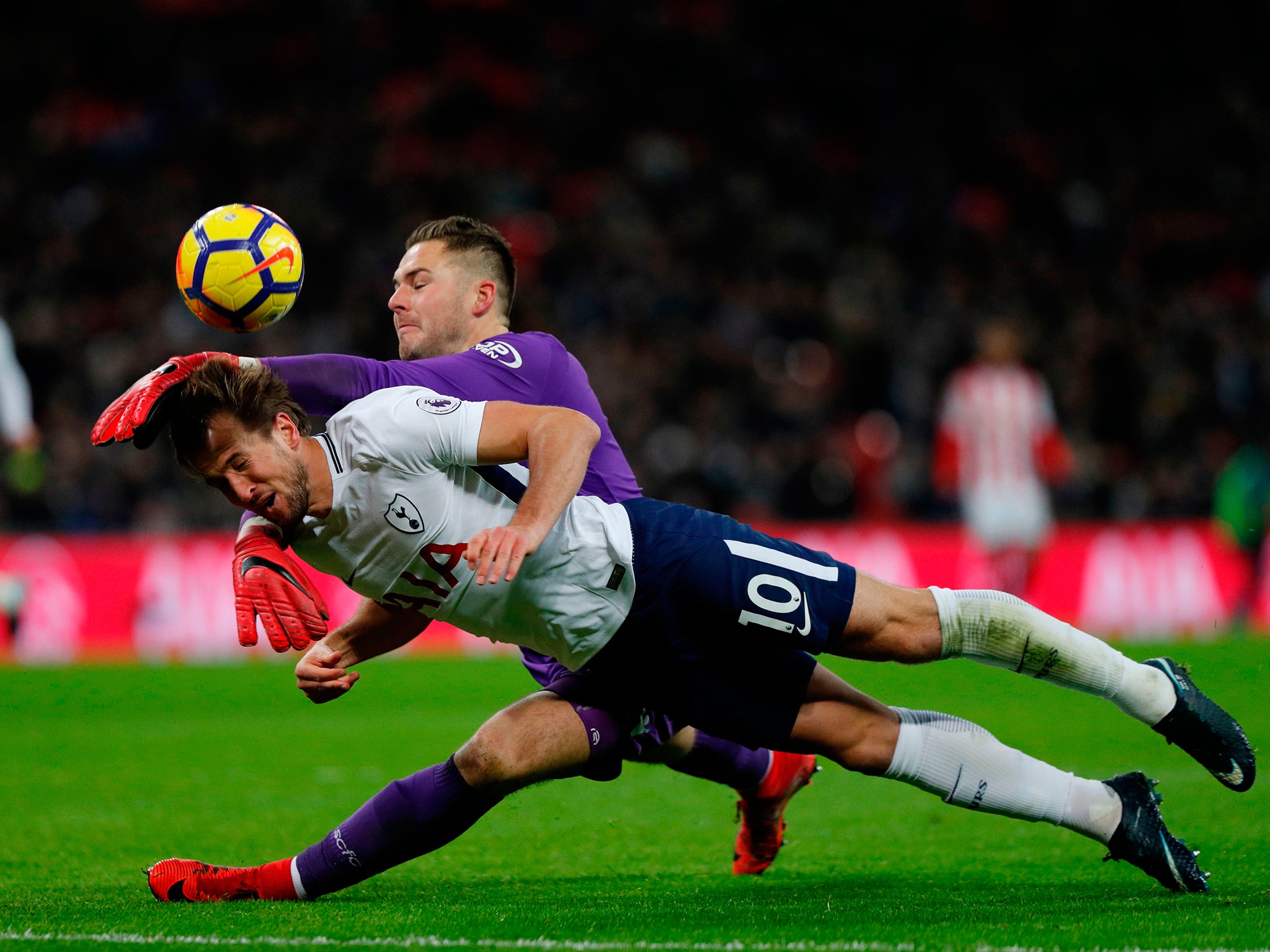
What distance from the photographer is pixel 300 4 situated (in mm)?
19922

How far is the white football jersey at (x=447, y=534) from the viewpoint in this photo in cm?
389

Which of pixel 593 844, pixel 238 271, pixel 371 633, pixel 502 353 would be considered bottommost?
pixel 593 844

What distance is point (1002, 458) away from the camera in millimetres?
13016

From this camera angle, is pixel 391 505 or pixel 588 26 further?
pixel 588 26

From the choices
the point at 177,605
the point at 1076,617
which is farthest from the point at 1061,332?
the point at 177,605

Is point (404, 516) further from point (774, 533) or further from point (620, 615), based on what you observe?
point (774, 533)

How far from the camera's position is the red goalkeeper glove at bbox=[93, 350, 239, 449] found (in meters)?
3.73

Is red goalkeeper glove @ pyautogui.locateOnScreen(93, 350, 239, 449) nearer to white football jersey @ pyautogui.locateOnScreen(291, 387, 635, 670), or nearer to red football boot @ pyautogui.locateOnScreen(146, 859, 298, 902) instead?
white football jersey @ pyautogui.locateOnScreen(291, 387, 635, 670)

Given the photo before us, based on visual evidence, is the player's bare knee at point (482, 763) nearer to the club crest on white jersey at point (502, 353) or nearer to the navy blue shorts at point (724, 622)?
the navy blue shorts at point (724, 622)

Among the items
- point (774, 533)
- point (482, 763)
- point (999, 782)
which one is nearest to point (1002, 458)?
point (774, 533)

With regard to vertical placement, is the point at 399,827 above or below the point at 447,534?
below

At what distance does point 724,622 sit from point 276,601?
1197 millimetres

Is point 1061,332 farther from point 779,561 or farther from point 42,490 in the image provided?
point 779,561

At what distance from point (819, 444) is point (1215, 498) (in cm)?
398
